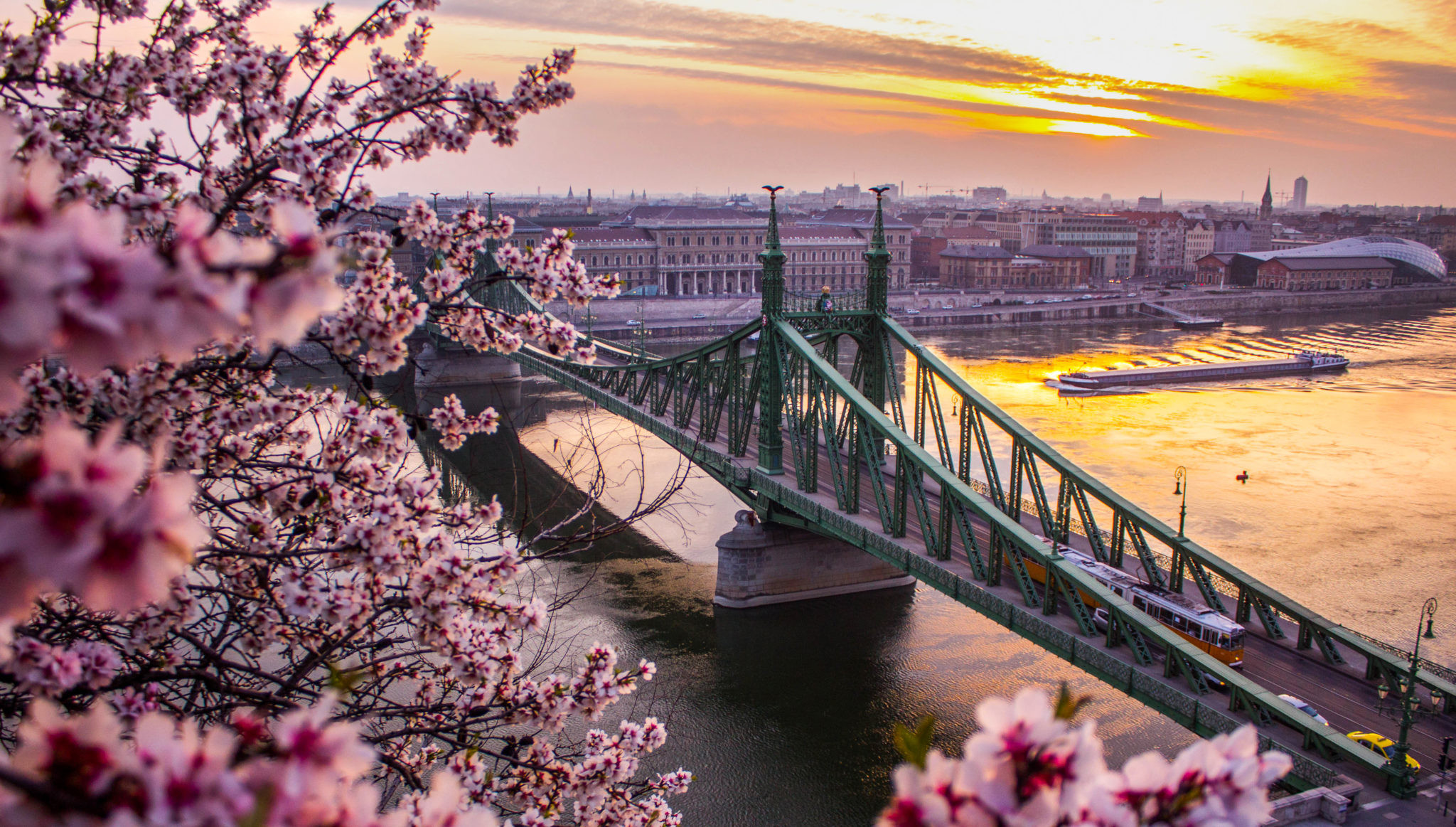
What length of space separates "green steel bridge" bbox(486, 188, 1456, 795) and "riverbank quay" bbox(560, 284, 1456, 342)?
4960cm

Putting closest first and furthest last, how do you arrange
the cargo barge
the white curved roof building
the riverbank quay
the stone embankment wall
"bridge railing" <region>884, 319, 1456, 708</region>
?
"bridge railing" <region>884, 319, 1456, 708</region>, the cargo barge, the riverbank quay, the stone embankment wall, the white curved roof building

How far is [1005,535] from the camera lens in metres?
18.6

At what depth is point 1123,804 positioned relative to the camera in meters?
2.31

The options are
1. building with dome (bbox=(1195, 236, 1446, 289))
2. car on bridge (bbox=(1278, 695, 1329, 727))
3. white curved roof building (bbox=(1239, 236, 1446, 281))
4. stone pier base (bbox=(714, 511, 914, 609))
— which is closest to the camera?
car on bridge (bbox=(1278, 695, 1329, 727))

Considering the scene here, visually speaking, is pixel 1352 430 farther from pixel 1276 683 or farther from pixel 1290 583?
pixel 1276 683

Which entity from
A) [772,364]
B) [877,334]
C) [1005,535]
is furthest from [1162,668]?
[877,334]

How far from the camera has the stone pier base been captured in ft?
85.5

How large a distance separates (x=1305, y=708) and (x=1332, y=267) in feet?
439

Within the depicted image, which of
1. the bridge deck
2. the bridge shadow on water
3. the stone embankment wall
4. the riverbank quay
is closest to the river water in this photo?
the bridge shadow on water

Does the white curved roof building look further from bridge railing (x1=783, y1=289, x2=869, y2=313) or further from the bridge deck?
the bridge deck

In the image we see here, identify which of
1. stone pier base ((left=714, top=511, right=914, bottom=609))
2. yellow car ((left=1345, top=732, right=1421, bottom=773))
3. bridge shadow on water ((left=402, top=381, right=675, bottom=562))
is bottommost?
bridge shadow on water ((left=402, top=381, right=675, bottom=562))

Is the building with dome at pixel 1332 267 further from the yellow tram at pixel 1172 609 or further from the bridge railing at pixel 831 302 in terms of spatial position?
the yellow tram at pixel 1172 609

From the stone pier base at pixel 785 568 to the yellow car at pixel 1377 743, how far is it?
11427mm

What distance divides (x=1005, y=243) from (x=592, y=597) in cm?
14449
